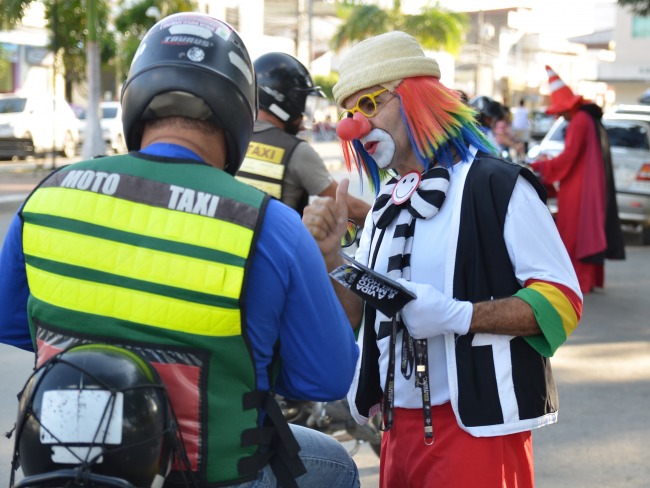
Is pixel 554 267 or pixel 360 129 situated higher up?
pixel 360 129

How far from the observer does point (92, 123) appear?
2205 centimetres

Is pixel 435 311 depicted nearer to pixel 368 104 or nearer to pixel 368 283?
pixel 368 283

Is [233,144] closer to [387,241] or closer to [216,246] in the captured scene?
[216,246]

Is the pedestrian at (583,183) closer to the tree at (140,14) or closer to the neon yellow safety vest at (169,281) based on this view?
the neon yellow safety vest at (169,281)

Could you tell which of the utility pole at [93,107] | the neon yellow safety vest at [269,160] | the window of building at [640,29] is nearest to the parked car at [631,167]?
the neon yellow safety vest at [269,160]

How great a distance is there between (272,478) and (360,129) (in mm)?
1062

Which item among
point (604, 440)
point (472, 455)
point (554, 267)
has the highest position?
point (554, 267)

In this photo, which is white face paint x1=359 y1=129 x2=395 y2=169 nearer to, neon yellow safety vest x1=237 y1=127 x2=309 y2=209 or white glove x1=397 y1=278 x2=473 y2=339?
white glove x1=397 y1=278 x2=473 y2=339

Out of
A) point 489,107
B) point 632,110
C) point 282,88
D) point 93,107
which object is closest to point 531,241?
point 282,88

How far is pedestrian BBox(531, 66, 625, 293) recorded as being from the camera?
9.72 metres

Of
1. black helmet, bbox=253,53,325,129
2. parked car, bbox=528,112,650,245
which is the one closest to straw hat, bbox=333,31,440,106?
black helmet, bbox=253,53,325,129

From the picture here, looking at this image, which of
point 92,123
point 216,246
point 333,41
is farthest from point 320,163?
point 333,41

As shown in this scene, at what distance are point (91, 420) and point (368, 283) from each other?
2.97ft

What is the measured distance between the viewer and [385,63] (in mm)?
2744
